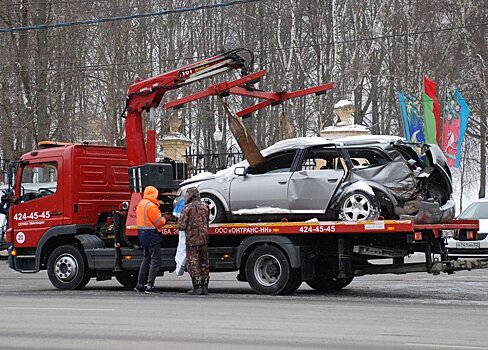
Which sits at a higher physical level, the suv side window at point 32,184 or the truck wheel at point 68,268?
the suv side window at point 32,184

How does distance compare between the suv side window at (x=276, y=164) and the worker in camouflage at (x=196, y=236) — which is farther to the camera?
the suv side window at (x=276, y=164)

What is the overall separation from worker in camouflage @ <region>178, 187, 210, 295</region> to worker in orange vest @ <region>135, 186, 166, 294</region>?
726 mm

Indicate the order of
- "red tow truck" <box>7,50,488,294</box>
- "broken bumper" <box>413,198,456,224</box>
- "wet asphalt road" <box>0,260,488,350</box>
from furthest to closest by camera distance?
"red tow truck" <box>7,50,488,294</box> < "broken bumper" <box>413,198,456,224</box> < "wet asphalt road" <box>0,260,488,350</box>

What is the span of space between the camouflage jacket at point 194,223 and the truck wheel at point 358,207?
2.19m

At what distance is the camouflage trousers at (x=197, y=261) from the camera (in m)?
16.8

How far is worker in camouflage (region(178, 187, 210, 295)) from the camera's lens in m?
16.8

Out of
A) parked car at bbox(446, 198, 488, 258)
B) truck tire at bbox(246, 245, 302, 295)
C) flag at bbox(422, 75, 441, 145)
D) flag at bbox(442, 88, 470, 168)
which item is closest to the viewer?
truck tire at bbox(246, 245, 302, 295)

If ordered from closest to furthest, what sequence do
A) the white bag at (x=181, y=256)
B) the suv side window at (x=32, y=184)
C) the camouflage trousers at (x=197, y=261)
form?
the camouflage trousers at (x=197, y=261) → the white bag at (x=181, y=256) → the suv side window at (x=32, y=184)

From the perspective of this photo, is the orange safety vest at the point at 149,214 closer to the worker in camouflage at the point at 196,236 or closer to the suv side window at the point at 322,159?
the worker in camouflage at the point at 196,236

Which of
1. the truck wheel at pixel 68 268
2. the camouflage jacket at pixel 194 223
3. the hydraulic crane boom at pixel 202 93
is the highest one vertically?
the hydraulic crane boom at pixel 202 93

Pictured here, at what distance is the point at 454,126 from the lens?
33.2 metres

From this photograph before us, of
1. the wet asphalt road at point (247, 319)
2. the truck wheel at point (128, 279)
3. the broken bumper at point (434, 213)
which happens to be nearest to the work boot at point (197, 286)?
the wet asphalt road at point (247, 319)

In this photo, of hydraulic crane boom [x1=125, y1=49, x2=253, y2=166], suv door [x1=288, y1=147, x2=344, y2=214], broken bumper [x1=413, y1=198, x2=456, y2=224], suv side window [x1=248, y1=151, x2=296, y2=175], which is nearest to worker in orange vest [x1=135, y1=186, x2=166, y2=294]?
hydraulic crane boom [x1=125, y1=49, x2=253, y2=166]

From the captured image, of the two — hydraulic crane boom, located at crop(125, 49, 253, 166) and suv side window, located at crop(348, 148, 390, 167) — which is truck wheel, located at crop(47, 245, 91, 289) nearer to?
hydraulic crane boom, located at crop(125, 49, 253, 166)
